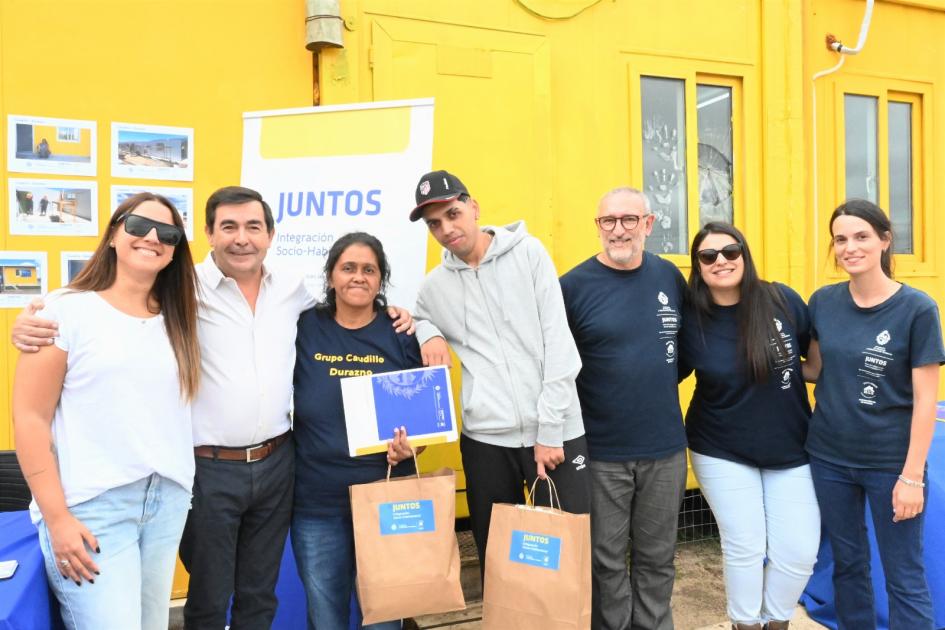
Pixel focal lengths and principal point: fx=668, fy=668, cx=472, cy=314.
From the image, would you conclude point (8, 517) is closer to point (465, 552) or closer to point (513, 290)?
point (513, 290)

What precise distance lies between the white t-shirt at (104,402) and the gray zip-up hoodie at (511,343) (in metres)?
0.93

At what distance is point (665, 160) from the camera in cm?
445

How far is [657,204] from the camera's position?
14.6ft

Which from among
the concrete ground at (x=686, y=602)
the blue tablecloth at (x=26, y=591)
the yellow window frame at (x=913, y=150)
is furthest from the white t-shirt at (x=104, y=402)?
the yellow window frame at (x=913, y=150)

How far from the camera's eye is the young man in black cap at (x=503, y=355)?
245 cm

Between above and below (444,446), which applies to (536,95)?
above

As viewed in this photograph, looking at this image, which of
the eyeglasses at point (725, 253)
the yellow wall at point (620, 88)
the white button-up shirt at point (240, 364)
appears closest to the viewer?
the white button-up shirt at point (240, 364)

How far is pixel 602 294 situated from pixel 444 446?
5.20 ft

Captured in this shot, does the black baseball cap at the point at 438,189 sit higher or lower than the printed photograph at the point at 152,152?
lower

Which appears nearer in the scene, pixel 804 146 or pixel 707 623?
pixel 707 623

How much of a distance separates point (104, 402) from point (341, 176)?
1696mm

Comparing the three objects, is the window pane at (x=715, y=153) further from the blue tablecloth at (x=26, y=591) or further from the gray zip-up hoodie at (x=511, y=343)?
the blue tablecloth at (x=26, y=591)

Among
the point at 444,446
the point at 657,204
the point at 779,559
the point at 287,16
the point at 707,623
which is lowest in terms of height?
the point at 707,623

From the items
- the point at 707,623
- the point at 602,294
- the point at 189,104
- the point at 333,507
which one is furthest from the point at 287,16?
the point at 707,623
